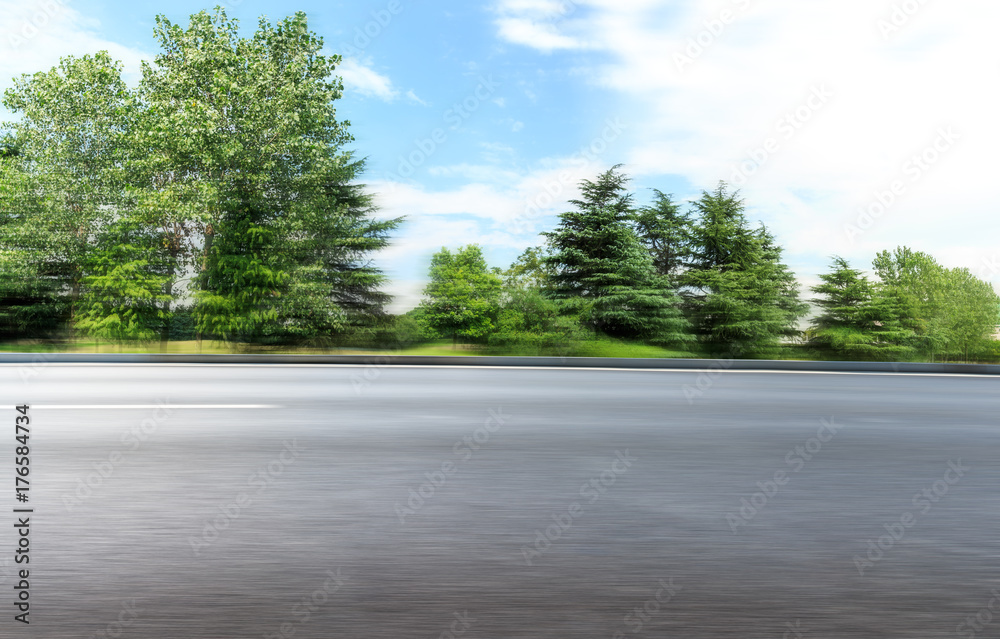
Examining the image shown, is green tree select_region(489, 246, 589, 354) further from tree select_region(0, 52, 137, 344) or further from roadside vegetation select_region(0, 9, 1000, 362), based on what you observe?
tree select_region(0, 52, 137, 344)

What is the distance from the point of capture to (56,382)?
13.3 meters

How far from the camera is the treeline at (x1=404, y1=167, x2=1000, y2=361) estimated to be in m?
36.8

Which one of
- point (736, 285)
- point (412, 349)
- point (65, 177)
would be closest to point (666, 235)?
point (736, 285)

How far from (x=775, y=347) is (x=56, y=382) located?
115ft

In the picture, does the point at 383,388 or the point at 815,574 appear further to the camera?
the point at 383,388

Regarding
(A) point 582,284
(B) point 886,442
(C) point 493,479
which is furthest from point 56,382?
(A) point 582,284

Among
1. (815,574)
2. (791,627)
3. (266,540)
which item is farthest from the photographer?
(266,540)

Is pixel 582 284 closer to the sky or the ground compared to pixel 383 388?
closer to the sky

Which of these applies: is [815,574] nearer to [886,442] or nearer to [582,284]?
[886,442]

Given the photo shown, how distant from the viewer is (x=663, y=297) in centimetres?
3694

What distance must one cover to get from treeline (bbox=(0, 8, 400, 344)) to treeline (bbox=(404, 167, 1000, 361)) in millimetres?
5899

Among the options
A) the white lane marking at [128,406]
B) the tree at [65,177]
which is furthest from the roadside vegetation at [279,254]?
the white lane marking at [128,406]

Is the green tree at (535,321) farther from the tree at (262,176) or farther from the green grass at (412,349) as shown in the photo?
the tree at (262,176)

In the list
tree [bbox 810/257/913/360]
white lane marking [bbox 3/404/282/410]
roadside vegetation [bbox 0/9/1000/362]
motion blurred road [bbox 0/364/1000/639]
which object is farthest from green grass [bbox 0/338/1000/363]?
motion blurred road [bbox 0/364/1000/639]
